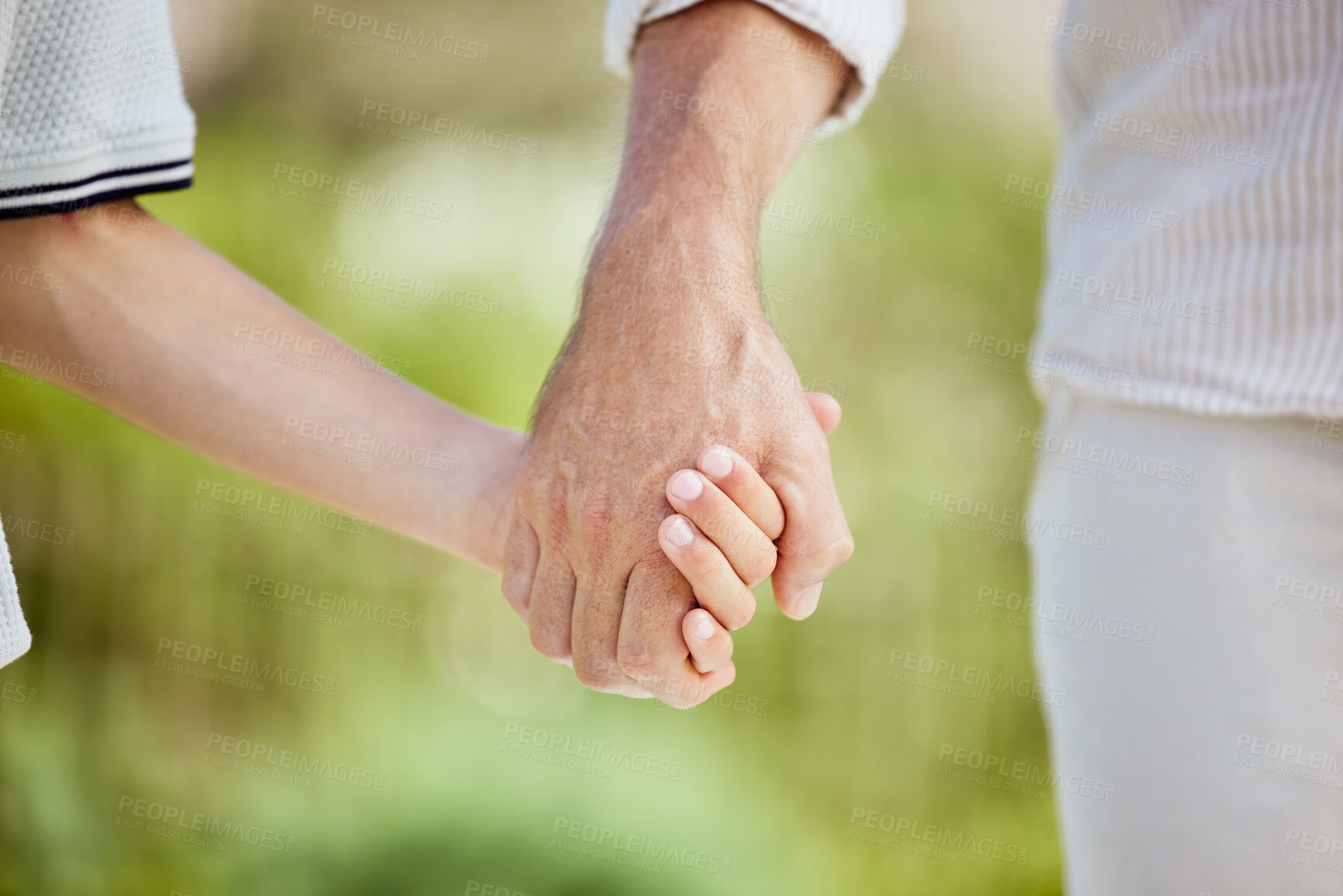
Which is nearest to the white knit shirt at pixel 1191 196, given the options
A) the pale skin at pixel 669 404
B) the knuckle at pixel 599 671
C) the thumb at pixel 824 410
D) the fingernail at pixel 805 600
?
the pale skin at pixel 669 404

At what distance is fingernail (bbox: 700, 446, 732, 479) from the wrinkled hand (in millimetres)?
17

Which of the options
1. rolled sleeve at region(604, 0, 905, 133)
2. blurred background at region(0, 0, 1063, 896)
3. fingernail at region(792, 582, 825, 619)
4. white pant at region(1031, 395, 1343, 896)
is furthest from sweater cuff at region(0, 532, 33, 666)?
blurred background at region(0, 0, 1063, 896)

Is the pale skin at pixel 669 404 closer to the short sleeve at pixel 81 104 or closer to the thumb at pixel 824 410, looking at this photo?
the thumb at pixel 824 410

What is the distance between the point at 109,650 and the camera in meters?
3.02

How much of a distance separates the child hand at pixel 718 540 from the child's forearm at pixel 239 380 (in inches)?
11.2

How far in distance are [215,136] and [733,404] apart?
297 cm

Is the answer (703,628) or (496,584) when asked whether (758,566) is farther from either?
(496,584)

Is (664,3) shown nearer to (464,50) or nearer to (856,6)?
(856,6)

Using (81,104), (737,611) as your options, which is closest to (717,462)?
(737,611)

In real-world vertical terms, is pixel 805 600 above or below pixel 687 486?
below

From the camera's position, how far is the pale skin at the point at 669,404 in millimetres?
964

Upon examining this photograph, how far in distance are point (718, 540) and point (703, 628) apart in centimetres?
9

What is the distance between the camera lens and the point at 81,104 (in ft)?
2.65

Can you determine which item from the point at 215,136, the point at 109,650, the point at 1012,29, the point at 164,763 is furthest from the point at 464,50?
the point at 164,763
